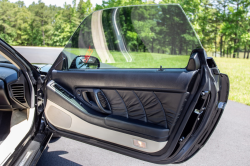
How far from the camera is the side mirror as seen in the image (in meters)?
2.02

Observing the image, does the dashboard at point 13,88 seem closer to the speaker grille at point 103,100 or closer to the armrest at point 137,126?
the speaker grille at point 103,100

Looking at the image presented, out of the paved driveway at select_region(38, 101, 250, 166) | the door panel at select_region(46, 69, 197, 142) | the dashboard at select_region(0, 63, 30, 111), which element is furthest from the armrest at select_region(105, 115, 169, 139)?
the dashboard at select_region(0, 63, 30, 111)

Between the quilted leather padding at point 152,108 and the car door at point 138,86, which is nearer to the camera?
the car door at point 138,86

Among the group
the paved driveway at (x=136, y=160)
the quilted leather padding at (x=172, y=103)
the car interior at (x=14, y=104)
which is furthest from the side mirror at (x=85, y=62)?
the paved driveway at (x=136, y=160)

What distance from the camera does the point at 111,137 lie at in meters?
1.74

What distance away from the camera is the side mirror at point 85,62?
6.61ft

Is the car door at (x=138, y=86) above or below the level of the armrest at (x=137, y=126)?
above

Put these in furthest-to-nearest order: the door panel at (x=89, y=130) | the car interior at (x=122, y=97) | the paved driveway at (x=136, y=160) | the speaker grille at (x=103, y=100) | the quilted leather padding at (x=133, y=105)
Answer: the paved driveway at (x=136, y=160)
the speaker grille at (x=103, y=100)
the quilted leather padding at (x=133, y=105)
the door panel at (x=89, y=130)
the car interior at (x=122, y=97)

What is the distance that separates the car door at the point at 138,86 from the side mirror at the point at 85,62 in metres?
0.01

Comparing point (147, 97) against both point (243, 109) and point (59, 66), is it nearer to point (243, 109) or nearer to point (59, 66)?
point (59, 66)

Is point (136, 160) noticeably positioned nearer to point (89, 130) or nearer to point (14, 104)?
point (89, 130)

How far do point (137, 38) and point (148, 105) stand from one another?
64 centimetres

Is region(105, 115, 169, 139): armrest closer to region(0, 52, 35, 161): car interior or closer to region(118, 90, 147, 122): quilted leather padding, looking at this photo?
region(118, 90, 147, 122): quilted leather padding

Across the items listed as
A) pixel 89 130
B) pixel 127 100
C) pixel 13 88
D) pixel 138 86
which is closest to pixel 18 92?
pixel 13 88
